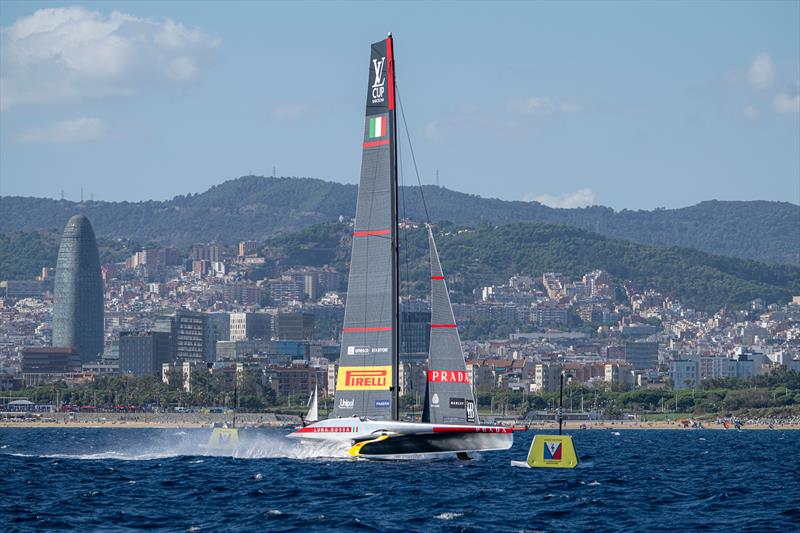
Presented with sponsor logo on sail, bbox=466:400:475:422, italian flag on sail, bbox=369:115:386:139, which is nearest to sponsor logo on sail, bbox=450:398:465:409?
sponsor logo on sail, bbox=466:400:475:422

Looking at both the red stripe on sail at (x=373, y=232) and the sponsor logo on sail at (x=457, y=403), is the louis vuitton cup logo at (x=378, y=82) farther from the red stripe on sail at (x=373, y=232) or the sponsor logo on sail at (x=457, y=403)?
the sponsor logo on sail at (x=457, y=403)

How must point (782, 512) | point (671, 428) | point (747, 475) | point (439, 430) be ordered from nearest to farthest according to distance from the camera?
point (782, 512)
point (439, 430)
point (747, 475)
point (671, 428)

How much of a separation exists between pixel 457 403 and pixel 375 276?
476cm

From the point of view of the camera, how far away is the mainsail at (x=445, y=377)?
50.2 metres

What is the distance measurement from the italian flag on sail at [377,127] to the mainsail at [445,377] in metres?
3.72

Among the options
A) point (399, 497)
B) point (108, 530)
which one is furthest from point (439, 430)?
point (108, 530)

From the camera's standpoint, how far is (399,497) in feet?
134

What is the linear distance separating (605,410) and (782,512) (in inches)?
5673

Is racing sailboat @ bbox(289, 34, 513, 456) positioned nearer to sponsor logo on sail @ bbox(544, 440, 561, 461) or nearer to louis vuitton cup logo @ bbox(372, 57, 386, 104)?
louis vuitton cup logo @ bbox(372, 57, 386, 104)

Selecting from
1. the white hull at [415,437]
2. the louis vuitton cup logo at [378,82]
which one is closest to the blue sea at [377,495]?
the white hull at [415,437]

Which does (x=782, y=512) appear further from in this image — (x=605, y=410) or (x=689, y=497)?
(x=605, y=410)

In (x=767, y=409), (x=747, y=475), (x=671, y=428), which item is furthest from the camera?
(x=767, y=409)

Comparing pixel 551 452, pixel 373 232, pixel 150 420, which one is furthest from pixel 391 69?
pixel 150 420

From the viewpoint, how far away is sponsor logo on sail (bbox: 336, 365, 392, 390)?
5003 cm
